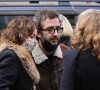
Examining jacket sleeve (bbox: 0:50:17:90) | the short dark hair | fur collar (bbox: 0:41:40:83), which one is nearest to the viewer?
jacket sleeve (bbox: 0:50:17:90)

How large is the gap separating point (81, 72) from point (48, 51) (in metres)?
1.12

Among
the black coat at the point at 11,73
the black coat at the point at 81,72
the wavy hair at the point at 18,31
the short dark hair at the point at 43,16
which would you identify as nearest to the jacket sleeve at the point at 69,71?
the black coat at the point at 81,72

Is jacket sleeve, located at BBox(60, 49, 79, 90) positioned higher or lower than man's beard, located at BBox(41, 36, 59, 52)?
higher

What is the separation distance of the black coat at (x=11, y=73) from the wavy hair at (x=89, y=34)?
2.01 ft

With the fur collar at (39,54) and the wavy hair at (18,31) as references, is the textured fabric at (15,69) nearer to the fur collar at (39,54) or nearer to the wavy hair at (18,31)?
the wavy hair at (18,31)

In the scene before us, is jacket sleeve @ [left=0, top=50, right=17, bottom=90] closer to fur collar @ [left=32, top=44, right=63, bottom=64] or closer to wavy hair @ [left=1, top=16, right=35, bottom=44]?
wavy hair @ [left=1, top=16, right=35, bottom=44]

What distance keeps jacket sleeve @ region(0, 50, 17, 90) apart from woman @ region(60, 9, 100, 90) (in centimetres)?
51

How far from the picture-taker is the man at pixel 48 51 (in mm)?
2938

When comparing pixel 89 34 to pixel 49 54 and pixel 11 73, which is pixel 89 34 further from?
pixel 49 54

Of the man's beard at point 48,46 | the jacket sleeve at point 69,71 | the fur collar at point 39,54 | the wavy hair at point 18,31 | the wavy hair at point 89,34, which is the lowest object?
→ the fur collar at point 39,54

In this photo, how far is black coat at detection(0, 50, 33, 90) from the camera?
7.68 ft

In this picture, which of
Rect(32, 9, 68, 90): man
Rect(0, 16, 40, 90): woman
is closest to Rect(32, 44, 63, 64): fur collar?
Rect(32, 9, 68, 90): man

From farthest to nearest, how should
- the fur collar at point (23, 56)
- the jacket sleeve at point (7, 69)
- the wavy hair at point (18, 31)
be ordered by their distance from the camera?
1. the wavy hair at point (18, 31)
2. the fur collar at point (23, 56)
3. the jacket sleeve at point (7, 69)

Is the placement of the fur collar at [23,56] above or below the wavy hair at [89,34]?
below
